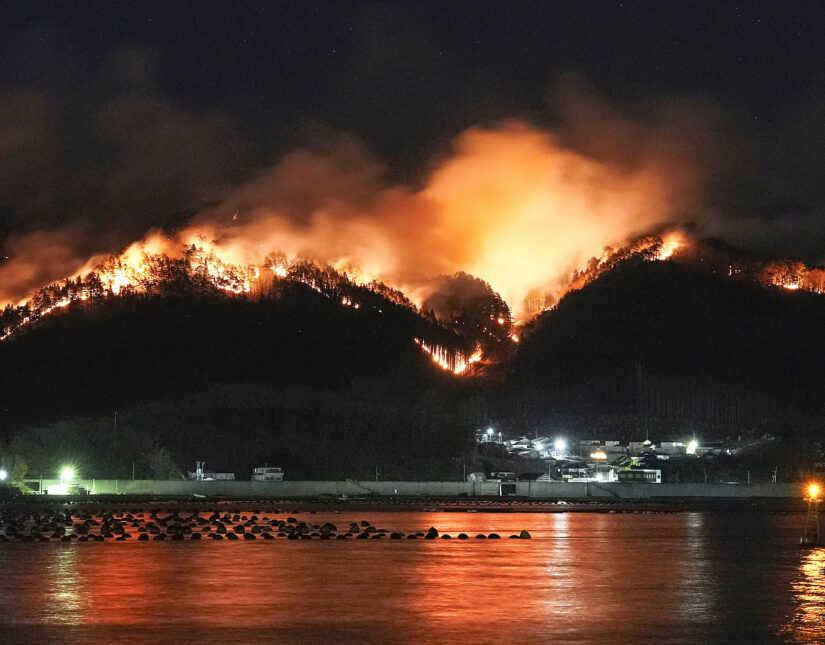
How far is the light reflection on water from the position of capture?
99.8 feet

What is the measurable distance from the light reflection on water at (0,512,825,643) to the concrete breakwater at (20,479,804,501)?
226 feet

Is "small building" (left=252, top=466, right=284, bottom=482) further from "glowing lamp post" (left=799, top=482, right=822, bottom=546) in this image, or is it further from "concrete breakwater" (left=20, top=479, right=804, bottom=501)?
"glowing lamp post" (left=799, top=482, right=822, bottom=546)

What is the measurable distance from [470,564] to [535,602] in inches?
480

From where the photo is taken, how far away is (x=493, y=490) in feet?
439

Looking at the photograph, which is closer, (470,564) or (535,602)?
(535,602)

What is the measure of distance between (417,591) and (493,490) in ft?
315

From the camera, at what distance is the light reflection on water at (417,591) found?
30.4 metres

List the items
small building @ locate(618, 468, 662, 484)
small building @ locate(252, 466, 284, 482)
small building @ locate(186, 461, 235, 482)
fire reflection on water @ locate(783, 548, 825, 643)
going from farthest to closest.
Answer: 1. small building @ locate(252, 466, 284, 482)
2. small building @ locate(618, 468, 662, 484)
3. small building @ locate(186, 461, 235, 482)
4. fire reflection on water @ locate(783, 548, 825, 643)

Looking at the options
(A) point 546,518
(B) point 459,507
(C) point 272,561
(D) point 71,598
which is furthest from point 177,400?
(D) point 71,598

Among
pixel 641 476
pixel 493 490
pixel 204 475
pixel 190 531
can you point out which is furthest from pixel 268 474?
pixel 190 531

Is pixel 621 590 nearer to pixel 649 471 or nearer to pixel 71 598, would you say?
pixel 71 598

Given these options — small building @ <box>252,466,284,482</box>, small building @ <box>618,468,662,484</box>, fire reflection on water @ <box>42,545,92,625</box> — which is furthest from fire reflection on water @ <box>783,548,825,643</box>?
small building @ <box>252,466,284,482</box>

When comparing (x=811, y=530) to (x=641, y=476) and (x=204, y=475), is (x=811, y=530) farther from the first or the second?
(x=204, y=475)

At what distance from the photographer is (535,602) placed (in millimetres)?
35875
